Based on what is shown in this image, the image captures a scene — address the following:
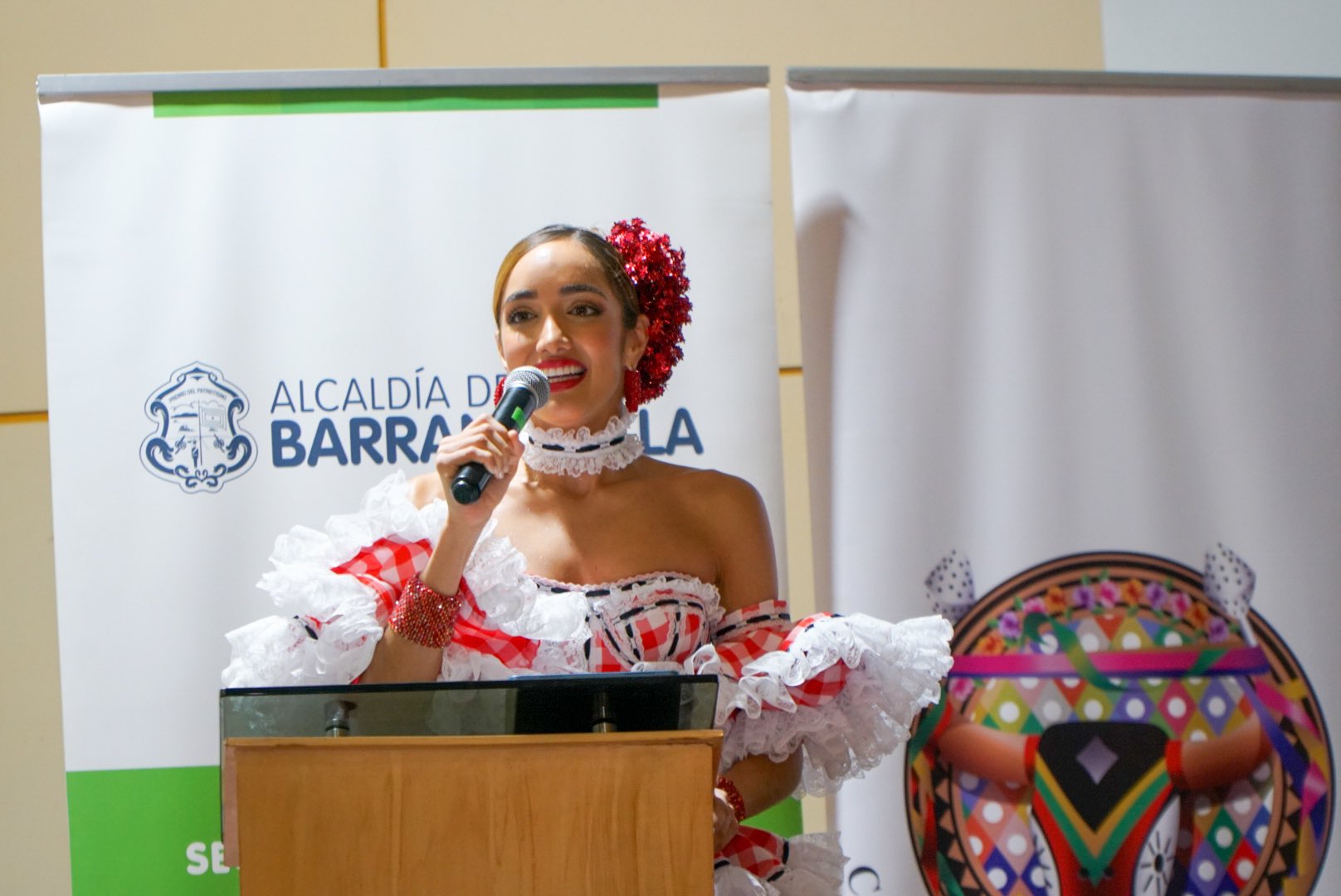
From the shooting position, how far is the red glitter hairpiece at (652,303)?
2.62 metres

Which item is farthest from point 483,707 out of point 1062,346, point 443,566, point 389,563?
point 1062,346

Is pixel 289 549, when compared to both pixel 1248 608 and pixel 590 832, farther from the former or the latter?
pixel 1248 608

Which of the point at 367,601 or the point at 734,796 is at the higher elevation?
the point at 367,601

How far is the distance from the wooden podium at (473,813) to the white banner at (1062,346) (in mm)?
1570

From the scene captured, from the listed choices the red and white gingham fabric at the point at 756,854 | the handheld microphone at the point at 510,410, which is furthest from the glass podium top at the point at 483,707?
the red and white gingham fabric at the point at 756,854

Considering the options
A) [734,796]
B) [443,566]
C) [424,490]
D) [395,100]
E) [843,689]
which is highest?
[395,100]

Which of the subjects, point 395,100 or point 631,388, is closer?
point 631,388

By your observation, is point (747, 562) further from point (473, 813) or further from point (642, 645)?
point (473, 813)

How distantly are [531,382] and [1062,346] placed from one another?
1525mm

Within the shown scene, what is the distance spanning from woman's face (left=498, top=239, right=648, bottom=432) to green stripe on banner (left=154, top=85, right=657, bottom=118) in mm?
699

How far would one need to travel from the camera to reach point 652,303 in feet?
8.65

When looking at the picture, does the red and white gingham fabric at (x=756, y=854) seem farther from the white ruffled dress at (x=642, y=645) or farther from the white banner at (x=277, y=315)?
the white banner at (x=277, y=315)

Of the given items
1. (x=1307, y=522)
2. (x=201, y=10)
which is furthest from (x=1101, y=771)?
(x=201, y=10)

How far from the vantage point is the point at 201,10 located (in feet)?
12.4
